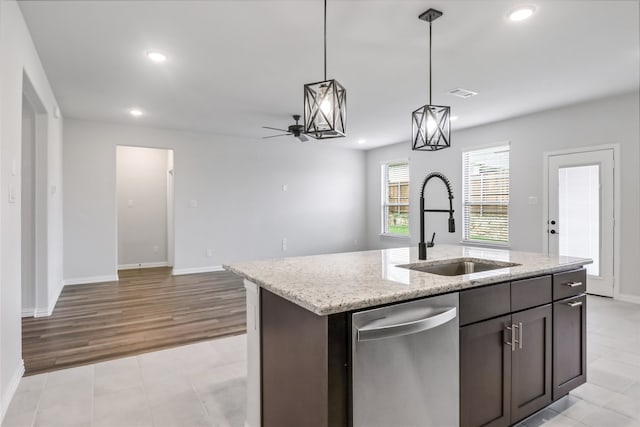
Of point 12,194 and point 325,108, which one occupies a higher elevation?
point 325,108

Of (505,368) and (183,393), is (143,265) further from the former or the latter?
(505,368)

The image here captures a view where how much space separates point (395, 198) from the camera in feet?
25.4

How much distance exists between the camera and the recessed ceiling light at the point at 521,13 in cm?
243

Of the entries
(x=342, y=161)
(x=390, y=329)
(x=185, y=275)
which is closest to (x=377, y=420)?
(x=390, y=329)

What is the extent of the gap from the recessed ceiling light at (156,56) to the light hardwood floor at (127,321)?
2.56 metres

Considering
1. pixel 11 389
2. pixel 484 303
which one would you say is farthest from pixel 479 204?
pixel 11 389

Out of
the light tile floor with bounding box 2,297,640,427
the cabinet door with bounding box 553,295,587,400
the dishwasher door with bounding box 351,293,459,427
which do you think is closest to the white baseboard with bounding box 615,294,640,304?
the light tile floor with bounding box 2,297,640,427

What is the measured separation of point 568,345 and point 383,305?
1459 mm

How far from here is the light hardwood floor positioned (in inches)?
115

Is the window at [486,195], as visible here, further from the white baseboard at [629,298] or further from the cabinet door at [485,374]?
the cabinet door at [485,374]

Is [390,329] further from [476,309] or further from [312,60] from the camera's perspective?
[312,60]

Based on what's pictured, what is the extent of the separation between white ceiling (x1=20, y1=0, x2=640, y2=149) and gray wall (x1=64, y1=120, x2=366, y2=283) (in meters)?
1.07

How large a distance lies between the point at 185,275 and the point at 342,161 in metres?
4.11

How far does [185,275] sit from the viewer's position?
20.0 ft
